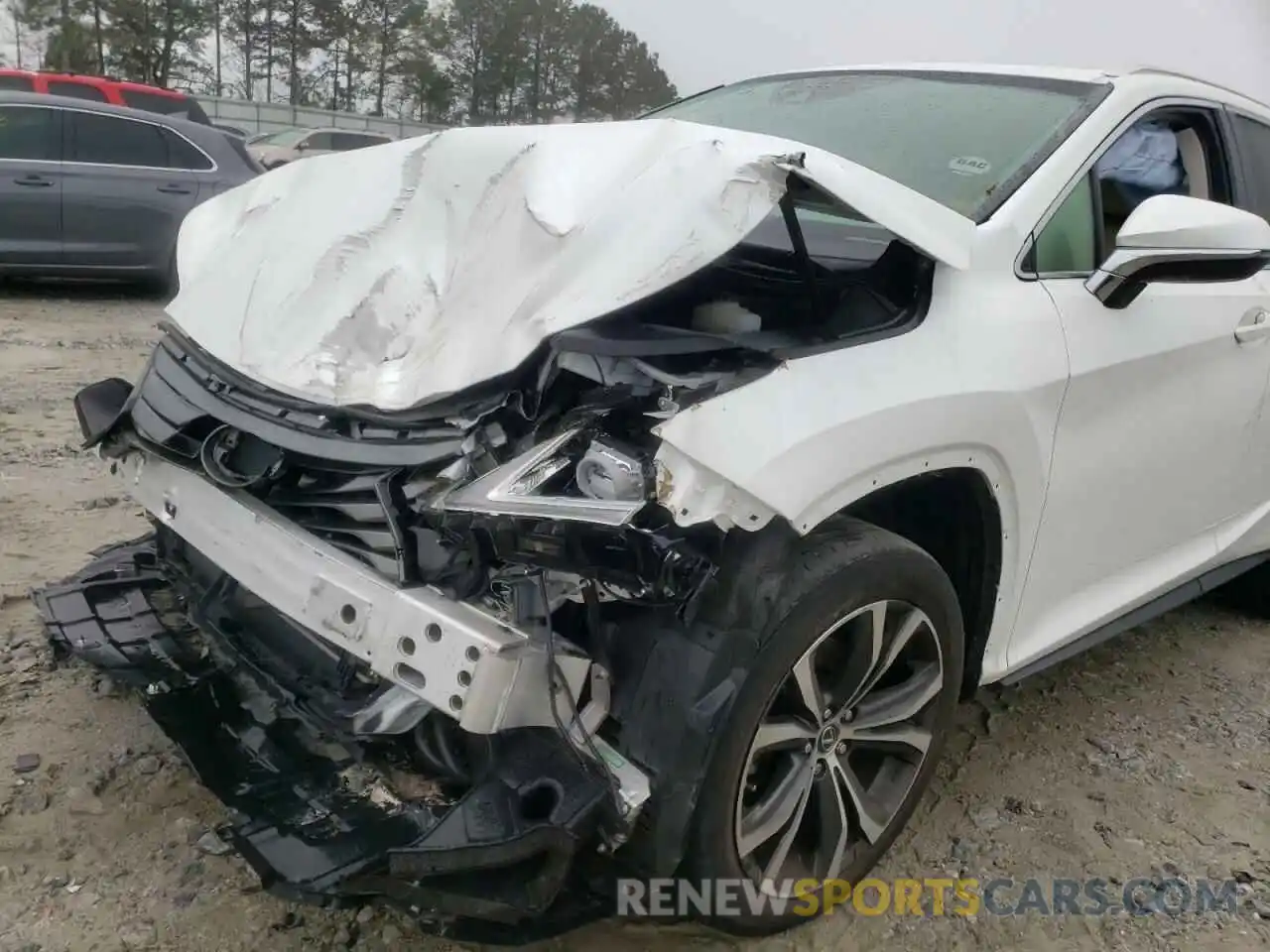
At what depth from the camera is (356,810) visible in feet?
6.48

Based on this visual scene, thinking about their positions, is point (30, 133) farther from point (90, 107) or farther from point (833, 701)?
point (833, 701)

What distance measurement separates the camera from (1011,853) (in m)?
2.62

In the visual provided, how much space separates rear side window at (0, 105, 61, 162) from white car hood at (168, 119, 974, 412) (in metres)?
6.13

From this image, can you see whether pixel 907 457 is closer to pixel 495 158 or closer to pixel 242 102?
pixel 495 158

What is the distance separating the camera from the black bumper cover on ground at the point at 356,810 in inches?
68.2

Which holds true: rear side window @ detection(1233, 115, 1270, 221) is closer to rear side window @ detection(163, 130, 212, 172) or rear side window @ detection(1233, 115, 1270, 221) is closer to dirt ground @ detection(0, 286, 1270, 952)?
dirt ground @ detection(0, 286, 1270, 952)

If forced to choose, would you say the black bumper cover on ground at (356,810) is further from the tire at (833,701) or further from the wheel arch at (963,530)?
the wheel arch at (963,530)

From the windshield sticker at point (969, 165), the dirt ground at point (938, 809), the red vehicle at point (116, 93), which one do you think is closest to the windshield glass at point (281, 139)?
the red vehicle at point (116, 93)

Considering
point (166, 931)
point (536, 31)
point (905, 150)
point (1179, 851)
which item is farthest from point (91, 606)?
point (536, 31)

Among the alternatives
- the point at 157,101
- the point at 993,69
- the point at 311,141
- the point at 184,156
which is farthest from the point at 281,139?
the point at 993,69

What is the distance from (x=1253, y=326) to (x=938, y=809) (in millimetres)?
1624

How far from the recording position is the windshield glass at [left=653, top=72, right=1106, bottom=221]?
2.54 meters

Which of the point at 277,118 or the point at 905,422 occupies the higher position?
the point at 905,422

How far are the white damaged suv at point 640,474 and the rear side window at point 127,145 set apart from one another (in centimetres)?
612
